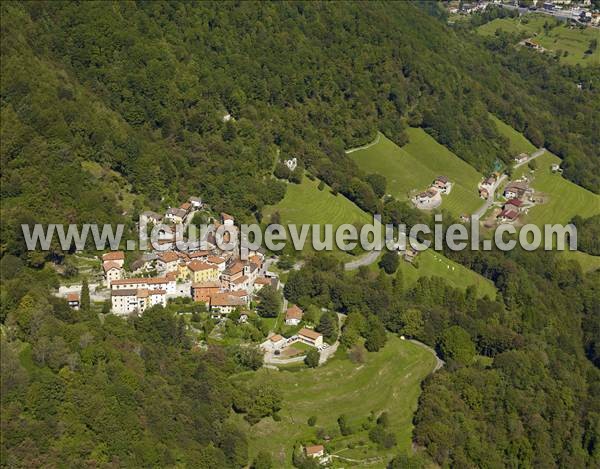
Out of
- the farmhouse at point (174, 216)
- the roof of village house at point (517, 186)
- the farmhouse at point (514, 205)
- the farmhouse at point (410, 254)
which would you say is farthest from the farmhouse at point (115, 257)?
the roof of village house at point (517, 186)

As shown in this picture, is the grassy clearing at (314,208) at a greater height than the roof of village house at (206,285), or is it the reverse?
the grassy clearing at (314,208)

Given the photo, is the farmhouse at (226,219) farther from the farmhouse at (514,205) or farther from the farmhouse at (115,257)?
the farmhouse at (514,205)

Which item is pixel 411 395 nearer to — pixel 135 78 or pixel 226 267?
pixel 226 267

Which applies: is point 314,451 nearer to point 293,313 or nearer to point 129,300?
point 293,313

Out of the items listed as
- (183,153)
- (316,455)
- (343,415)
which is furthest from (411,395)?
(183,153)

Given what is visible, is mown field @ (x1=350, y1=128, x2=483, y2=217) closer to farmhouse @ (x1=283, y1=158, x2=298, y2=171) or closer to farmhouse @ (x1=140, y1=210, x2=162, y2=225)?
farmhouse @ (x1=283, y1=158, x2=298, y2=171)

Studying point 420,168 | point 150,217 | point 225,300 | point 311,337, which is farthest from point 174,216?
point 420,168
